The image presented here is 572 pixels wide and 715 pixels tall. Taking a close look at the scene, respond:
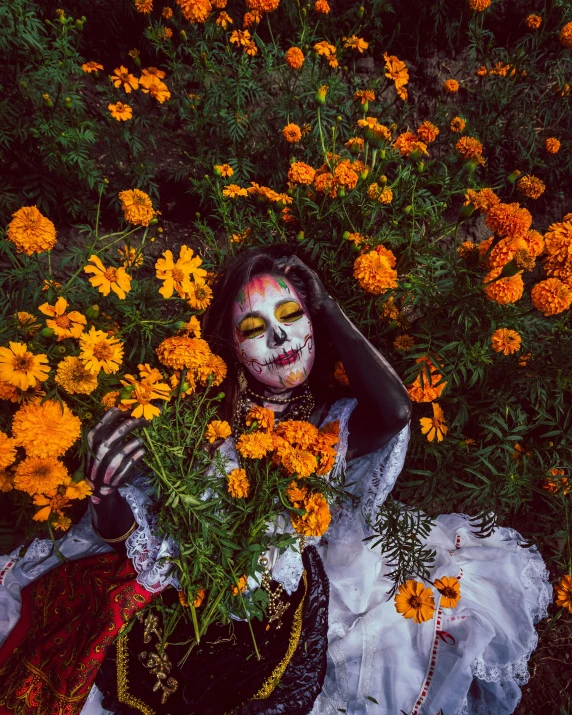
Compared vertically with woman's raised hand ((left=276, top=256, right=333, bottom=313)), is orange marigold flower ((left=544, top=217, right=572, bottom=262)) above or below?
above

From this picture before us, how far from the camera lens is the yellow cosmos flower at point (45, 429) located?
45.0 inches

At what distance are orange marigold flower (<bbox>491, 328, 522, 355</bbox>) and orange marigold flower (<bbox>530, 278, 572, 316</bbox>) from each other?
0.24 meters

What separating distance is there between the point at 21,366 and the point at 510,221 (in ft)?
4.64

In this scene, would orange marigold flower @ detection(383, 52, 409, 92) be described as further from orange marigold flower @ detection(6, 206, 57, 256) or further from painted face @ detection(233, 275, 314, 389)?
orange marigold flower @ detection(6, 206, 57, 256)

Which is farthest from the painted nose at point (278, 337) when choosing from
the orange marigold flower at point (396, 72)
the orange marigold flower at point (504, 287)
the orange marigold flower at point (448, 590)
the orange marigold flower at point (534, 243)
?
the orange marigold flower at point (396, 72)

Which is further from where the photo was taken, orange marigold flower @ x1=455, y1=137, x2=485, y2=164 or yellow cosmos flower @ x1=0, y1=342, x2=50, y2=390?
orange marigold flower @ x1=455, y1=137, x2=485, y2=164

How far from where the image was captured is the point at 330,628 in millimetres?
1883

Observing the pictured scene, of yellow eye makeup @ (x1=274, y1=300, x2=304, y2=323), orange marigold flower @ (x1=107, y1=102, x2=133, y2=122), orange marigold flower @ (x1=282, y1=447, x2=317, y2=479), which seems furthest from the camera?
orange marigold flower @ (x1=107, y1=102, x2=133, y2=122)

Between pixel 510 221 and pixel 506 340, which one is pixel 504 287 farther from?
pixel 506 340

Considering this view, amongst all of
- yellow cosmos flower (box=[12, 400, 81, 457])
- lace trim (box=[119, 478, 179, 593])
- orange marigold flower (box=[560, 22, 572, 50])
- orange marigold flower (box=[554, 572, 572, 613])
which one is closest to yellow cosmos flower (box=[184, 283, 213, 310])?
yellow cosmos flower (box=[12, 400, 81, 457])

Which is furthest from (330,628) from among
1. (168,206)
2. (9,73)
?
(9,73)

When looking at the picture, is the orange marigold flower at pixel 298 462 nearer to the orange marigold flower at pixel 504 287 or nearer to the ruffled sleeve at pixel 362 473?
the ruffled sleeve at pixel 362 473

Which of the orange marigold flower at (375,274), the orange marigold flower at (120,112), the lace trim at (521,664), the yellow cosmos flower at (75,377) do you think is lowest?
the lace trim at (521,664)

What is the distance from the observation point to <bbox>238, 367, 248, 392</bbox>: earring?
176 centimetres
